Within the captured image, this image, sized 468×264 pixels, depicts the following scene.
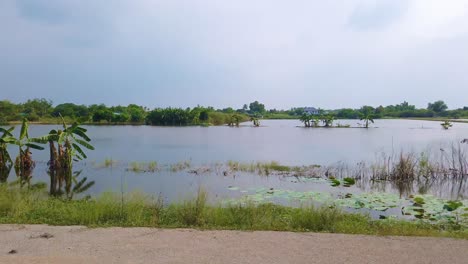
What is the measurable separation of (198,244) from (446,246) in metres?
3.93

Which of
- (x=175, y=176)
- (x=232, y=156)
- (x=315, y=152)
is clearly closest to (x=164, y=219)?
(x=175, y=176)

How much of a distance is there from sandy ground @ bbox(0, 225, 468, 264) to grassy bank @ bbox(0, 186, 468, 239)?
17.4 inches

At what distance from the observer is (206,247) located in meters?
6.02

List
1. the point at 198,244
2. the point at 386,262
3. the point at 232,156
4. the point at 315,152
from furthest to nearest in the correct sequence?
the point at 315,152
the point at 232,156
the point at 198,244
the point at 386,262

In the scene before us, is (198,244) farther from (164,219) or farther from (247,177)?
(247,177)

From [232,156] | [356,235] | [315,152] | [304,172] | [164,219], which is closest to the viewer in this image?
[356,235]

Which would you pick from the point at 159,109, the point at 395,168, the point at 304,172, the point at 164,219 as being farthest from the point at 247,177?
the point at 159,109

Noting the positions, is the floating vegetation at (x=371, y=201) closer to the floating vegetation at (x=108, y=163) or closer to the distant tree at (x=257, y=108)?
the floating vegetation at (x=108, y=163)

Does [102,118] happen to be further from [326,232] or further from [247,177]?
[326,232]

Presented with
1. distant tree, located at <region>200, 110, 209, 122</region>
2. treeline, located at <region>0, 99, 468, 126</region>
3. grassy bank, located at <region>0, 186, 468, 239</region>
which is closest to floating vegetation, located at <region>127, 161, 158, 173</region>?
grassy bank, located at <region>0, 186, 468, 239</region>

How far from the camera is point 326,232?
7.06 meters

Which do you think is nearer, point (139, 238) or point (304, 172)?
point (139, 238)

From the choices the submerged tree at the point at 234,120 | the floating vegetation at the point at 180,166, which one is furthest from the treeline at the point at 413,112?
the floating vegetation at the point at 180,166

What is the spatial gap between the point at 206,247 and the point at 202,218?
5.36ft
